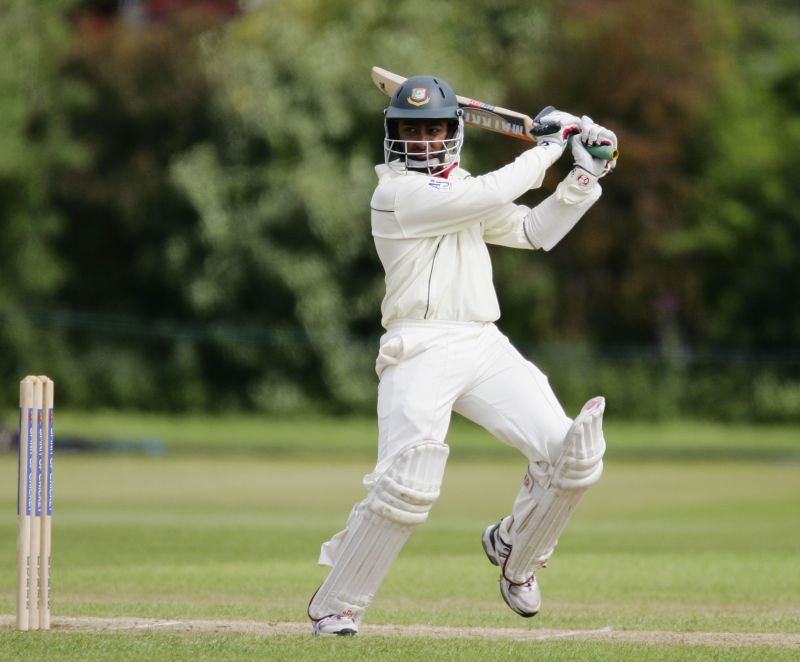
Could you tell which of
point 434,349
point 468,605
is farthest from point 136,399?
point 434,349

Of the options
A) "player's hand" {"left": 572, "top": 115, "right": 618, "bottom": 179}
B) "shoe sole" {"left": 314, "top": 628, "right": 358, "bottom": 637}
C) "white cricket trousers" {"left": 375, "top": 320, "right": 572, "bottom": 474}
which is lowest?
"shoe sole" {"left": 314, "top": 628, "right": 358, "bottom": 637}

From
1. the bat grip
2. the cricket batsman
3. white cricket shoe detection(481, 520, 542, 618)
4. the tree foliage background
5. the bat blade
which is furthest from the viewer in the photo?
the tree foliage background

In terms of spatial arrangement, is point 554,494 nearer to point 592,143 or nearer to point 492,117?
point 592,143

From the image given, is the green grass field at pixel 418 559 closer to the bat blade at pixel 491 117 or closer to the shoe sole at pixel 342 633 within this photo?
the shoe sole at pixel 342 633

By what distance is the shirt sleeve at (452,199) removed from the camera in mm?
5586

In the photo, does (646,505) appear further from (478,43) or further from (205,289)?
(478,43)

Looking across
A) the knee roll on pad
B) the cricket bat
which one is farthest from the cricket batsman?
the cricket bat

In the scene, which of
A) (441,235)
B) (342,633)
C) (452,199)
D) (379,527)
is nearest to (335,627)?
(342,633)

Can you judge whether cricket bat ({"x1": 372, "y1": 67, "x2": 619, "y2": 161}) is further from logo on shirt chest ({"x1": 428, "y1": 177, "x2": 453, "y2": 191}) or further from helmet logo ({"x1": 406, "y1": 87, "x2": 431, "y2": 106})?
logo on shirt chest ({"x1": 428, "y1": 177, "x2": 453, "y2": 191})

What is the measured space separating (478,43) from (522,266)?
13.8 ft

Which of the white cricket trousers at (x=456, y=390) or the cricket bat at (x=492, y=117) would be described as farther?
the cricket bat at (x=492, y=117)

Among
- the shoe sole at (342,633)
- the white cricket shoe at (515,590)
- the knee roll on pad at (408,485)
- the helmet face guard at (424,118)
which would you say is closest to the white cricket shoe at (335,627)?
the shoe sole at (342,633)

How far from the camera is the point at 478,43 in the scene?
91.7 feet

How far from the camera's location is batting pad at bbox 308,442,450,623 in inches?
213
